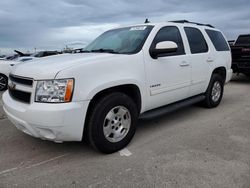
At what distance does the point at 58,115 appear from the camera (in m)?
2.72

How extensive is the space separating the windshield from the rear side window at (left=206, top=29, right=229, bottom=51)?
210 cm

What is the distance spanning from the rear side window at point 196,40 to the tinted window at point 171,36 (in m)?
0.33

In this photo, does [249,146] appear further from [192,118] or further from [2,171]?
[2,171]

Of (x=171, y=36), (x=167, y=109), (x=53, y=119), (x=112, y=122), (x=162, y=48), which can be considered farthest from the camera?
(x=171, y=36)

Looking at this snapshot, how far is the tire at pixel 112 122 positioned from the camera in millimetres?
3051

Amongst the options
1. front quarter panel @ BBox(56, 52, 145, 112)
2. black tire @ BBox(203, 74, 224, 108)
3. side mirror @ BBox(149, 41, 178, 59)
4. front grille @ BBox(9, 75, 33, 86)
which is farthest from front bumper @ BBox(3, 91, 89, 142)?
black tire @ BBox(203, 74, 224, 108)

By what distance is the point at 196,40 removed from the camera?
4.86 metres

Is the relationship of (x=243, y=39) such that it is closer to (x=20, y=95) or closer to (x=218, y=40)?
(x=218, y=40)

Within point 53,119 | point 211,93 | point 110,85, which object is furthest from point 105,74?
point 211,93

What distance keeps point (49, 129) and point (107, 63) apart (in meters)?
1.10

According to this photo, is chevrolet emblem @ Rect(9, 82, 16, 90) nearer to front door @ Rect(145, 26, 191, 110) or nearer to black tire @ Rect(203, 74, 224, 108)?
front door @ Rect(145, 26, 191, 110)

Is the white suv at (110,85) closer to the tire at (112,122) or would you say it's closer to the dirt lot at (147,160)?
the tire at (112,122)

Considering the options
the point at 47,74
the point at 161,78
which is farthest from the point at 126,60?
the point at 47,74

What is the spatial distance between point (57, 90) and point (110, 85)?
69 cm
